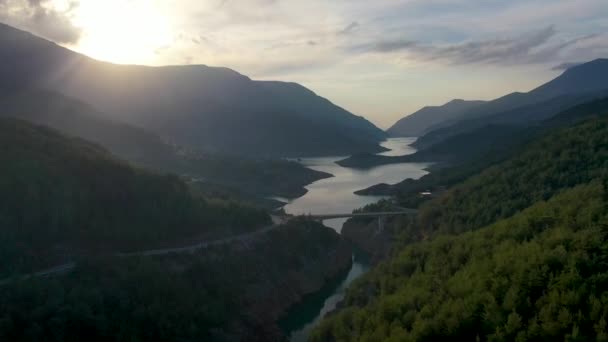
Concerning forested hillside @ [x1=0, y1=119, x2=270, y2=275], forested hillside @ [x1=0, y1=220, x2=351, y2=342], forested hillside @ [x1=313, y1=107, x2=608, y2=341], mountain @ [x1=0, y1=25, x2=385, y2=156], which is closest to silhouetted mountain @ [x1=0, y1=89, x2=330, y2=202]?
mountain @ [x1=0, y1=25, x2=385, y2=156]

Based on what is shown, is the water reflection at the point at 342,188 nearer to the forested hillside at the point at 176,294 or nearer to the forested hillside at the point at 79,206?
the forested hillside at the point at 176,294

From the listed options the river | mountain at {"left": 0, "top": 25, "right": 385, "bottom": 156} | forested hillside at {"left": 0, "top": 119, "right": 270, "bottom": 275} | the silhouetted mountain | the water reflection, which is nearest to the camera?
forested hillside at {"left": 0, "top": 119, "right": 270, "bottom": 275}

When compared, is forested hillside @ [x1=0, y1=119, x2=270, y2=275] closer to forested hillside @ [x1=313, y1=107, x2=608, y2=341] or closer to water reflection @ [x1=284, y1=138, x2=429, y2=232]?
forested hillside @ [x1=313, y1=107, x2=608, y2=341]

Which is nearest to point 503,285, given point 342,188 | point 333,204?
point 333,204

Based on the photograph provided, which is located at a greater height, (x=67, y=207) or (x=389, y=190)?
(x=67, y=207)

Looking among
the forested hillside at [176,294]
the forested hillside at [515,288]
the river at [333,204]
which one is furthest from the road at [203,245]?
the forested hillside at [515,288]

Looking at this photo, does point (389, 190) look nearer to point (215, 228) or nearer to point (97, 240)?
point (215, 228)

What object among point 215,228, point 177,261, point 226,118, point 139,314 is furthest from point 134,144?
point 226,118
